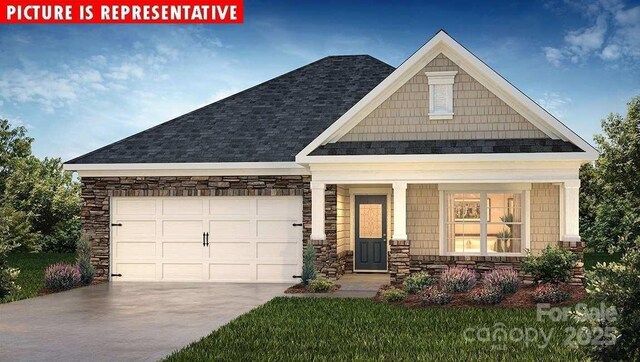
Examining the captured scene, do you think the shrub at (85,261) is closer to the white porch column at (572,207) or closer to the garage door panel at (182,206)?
the garage door panel at (182,206)

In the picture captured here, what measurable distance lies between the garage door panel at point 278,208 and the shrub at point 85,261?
471cm

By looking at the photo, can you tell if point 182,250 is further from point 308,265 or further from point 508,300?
point 508,300

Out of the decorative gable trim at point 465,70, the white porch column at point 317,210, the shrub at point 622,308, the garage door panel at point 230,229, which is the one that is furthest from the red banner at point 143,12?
the shrub at point 622,308

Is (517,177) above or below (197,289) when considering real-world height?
above

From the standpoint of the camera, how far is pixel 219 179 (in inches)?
791

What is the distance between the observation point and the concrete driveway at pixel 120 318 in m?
10.7

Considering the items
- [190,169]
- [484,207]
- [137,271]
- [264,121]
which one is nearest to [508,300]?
[484,207]

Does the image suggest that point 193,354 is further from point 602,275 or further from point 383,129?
point 383,129

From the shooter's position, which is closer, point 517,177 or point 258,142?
point 517,177

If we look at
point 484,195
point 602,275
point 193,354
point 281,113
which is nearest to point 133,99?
point 281,113

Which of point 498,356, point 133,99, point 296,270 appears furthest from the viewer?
point 133,99

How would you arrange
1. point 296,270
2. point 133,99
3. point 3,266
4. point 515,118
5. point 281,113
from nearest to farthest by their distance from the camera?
1. point 3,266
2. point 515,118
3. point 296,270
4. point 281,113
5. point 133,99

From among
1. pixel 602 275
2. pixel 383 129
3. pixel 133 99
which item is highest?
pixel 133 99

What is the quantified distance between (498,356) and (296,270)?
10.3 m
